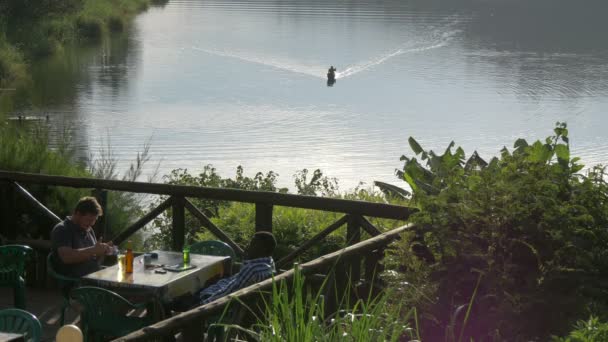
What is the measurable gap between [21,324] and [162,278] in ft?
4.97

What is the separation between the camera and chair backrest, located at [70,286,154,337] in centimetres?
577

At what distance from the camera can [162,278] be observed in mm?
6379

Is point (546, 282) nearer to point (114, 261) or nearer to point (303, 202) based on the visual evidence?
point (303, 202)

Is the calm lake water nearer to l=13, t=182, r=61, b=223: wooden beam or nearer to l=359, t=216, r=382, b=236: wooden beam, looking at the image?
l=13, t=182, r=61, b=223: wooden beam

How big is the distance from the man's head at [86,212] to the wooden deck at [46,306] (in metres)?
0.75

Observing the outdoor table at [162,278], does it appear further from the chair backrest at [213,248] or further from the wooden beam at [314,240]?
the wooden beam at [314,240]

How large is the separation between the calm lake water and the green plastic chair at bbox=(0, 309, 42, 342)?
706 inches

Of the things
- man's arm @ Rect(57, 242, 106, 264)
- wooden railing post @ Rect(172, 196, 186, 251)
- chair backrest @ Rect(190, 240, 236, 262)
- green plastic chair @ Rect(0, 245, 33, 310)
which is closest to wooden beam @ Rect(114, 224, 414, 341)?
chair backrest @ Rect(190, 240, 236, 262)

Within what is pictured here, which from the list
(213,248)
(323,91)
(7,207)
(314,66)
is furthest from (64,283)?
(314,66)

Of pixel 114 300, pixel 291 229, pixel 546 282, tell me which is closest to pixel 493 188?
pixel 546 282

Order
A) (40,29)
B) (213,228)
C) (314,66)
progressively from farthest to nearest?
(40,29) → (314,66) → (213,228)

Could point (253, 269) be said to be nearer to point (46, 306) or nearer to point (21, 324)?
point (21, 324)

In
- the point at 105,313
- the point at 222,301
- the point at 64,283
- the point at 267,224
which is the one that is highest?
the point at 222,301

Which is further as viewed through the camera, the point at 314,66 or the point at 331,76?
the point at 314,66
